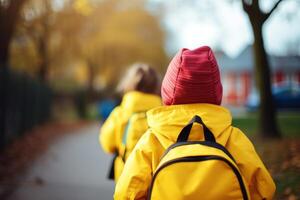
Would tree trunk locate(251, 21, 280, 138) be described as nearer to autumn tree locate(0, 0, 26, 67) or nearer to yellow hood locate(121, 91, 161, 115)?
autumn tree locate(0, 0, 26, 67)

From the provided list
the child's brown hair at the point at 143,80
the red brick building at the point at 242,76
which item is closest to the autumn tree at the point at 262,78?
the child's brown hair at the point at 143,80

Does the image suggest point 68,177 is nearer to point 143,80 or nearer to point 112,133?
point 112,133

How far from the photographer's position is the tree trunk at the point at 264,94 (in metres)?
10.7

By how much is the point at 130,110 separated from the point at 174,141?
68.9 inches

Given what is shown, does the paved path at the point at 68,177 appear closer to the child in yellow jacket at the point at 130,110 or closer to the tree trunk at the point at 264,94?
the child in yellow jacket at the point at 130,110

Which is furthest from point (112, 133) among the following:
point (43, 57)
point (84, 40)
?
point (84, 40)

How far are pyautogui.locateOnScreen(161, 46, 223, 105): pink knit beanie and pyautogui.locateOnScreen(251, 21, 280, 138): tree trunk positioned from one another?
27.6 ft

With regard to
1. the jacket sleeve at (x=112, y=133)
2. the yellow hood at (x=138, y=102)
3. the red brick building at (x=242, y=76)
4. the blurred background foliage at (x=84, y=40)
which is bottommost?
the red brick building at (x=242, y=76)

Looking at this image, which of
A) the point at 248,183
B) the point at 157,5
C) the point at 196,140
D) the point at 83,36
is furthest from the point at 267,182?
the point at 157,5

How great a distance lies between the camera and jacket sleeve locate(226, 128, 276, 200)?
249 cm

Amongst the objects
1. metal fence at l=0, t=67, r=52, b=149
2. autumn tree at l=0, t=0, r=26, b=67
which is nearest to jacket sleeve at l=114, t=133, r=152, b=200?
metal fence at l=0, t=67, r=52, b=149

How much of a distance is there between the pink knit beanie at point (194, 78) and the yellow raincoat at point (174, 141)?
0.05 m

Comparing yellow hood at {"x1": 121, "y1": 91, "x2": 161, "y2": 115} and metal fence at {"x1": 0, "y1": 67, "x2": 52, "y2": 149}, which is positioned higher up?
yellow hood at {"x1": 121, "y1": 91, "x2": 161, "y2": 115}

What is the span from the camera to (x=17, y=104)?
1312cm
